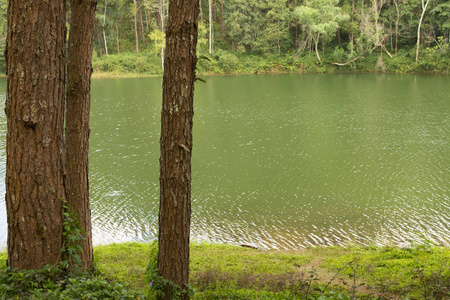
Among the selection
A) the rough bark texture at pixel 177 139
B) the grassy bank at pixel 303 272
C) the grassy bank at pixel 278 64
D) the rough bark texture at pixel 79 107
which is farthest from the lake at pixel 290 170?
the grassy bank at pixel 278 64

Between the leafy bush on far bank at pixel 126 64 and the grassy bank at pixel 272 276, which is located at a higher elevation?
the leafy bush on far bank at pixel 126 64

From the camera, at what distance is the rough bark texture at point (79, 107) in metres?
4.53

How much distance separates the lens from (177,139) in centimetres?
369

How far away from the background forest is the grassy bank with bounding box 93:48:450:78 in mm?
89

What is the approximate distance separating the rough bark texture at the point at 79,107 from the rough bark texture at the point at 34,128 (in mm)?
1041

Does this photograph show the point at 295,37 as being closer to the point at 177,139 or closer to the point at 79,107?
the point at 79,107

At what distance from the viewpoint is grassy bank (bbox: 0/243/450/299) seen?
3.50m

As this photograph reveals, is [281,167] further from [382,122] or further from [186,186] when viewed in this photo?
[186,186]

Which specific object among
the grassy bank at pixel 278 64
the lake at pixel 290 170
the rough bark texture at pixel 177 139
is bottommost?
the lake at pixel 290 170

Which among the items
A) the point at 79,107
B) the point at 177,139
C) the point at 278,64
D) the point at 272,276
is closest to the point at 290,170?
the point at 272,276

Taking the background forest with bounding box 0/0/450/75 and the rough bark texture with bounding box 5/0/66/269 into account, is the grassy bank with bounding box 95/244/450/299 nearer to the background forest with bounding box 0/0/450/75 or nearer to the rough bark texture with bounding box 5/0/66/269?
the rough bark texture with bounding box 5/0/66/269

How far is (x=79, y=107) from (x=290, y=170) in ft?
32.2

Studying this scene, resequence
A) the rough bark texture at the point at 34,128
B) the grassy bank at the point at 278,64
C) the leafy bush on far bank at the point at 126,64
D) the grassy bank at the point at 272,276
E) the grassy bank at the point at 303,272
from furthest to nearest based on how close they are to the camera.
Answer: the leafy bush on far bank at the point at 126,64
the grassy bank at the point at 278,64
the grassy bank at the point at 303,272
the grassy bank at the point at 272,276
the rough bark texture at the point at 34,128

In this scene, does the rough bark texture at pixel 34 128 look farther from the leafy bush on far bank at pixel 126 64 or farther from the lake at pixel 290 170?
the leafy bush on far bank at pixel 126 64
